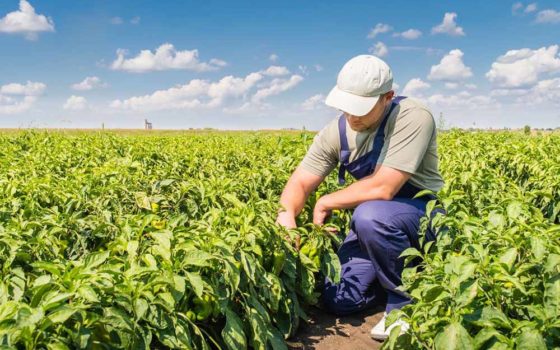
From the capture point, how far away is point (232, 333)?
2.27 metres

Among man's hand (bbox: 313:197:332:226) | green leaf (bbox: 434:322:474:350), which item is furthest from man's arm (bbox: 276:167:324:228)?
green leaf (bbox: 434:322:474:350)

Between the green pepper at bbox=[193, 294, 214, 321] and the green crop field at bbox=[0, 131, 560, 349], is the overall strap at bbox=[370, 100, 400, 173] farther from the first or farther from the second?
the green pepper at bbox=[193, 294, 214, 321]

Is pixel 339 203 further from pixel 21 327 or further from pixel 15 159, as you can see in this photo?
pixel 15 159

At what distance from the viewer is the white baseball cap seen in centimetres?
307

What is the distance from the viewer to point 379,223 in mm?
3059

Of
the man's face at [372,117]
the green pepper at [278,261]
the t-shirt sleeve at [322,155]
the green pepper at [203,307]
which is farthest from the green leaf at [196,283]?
the t-shirt sleeve at [322,155]

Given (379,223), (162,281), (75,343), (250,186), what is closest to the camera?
(75,343)

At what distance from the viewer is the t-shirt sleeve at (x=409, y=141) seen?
315 centimetres

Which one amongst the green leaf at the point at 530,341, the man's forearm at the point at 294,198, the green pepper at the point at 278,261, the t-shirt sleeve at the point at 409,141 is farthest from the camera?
the man's forearm at the point at 294,198

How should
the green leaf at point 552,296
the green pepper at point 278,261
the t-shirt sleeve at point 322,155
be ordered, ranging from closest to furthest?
the green leaf at point 552,296 → the green pepper at point 278,261 → the t-shirt sleeve at point 322,155

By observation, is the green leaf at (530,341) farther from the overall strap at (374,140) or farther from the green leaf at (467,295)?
the overall strap at (374,140)

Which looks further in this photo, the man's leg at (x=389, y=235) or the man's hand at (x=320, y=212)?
the man's hand at (x=320, y=212)

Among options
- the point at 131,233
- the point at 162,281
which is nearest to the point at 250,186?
the point at 131,233

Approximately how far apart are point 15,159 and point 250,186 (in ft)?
9.02
